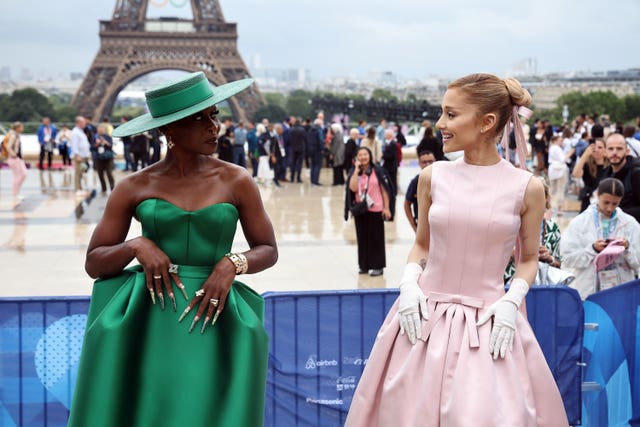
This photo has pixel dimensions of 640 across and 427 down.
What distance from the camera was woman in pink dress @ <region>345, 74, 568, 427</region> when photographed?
2.94 meters

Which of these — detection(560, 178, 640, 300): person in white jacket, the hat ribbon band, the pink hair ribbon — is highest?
the hat ribbon band

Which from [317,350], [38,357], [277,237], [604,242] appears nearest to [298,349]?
[317,350]

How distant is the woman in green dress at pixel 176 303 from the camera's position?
280 cm

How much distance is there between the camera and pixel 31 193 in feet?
55.9

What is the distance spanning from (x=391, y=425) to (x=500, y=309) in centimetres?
53

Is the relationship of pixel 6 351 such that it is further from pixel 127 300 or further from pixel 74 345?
pixel 127 300

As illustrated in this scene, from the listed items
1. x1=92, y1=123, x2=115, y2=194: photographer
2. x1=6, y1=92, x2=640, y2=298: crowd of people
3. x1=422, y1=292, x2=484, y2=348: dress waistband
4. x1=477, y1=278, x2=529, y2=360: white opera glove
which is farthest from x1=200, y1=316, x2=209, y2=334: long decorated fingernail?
x1=92, y1=123, x2=115, y2=194: photographer

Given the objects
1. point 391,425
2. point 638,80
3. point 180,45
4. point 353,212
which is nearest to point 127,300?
point 391,425

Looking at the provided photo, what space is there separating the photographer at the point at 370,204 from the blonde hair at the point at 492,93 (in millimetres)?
5657

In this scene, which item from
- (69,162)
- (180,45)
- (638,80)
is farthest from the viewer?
(638,80)

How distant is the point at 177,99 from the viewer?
9.36ft

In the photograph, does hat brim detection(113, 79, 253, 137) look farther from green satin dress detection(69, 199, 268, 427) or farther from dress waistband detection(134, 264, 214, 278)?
dress waistband detection(134, 264, 214, 278)

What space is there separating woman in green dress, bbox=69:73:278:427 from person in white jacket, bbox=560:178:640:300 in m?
3.49

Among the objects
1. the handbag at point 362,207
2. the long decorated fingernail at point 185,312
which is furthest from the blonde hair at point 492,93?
the handbag at point 362,207
